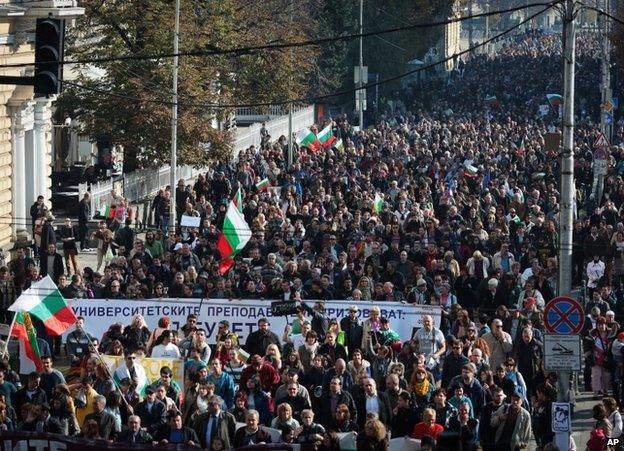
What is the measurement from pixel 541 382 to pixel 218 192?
19.9m

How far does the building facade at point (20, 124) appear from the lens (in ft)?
120

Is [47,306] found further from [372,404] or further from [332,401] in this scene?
[372,404]

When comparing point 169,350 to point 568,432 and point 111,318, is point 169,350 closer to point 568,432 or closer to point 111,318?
point 111,318

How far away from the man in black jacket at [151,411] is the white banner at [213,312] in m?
5.30

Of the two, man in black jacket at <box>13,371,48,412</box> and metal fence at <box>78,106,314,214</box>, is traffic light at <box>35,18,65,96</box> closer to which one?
man in black jacket at <box>13,371,48,412</box>

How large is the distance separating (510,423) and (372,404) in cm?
143

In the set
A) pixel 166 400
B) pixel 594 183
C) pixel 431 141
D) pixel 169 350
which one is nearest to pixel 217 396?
pixel 166 400

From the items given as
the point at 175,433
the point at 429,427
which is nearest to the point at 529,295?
the point at 429,427

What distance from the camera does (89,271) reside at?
26.6 metres

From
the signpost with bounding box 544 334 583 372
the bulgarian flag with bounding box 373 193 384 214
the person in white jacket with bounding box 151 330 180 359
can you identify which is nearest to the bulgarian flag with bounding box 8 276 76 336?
the person in white jacket with bounding box 151 330 180 359

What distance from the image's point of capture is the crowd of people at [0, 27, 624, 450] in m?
18.4

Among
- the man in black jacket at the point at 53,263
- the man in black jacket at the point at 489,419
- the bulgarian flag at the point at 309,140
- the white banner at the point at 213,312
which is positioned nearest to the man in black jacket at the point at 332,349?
the white banner at the point at 213,312

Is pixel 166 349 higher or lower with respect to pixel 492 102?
lower

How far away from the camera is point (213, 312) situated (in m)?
24.3
